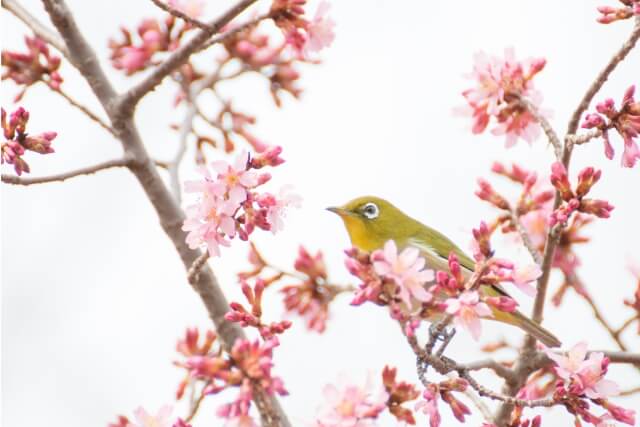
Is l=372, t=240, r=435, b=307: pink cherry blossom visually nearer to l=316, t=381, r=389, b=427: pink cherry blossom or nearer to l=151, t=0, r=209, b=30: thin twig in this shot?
l=316, t=381, r=389, b=427: pink cherry blossom

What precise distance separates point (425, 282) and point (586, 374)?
815 mm

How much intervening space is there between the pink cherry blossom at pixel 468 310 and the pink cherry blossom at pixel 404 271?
9 centimetres

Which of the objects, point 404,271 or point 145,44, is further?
point 145,44

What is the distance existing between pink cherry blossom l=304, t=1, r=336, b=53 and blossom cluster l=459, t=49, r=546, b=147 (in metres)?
0.77

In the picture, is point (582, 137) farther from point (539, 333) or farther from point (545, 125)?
point (539, 333)

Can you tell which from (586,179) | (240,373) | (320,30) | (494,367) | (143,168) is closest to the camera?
(240,373)

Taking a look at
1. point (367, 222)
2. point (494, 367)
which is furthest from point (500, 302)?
point (367, 222)

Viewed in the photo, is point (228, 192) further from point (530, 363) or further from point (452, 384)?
point (530, 363)

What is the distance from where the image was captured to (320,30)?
202 inches

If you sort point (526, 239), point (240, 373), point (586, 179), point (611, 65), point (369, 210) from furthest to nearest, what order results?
point (369, 210) < point (526, 239) < point (611, 65) < point (586, 179) < point (240, 373)

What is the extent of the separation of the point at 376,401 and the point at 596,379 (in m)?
0.91

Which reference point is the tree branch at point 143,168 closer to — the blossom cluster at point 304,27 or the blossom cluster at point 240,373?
the blossom cluster at point 304,27

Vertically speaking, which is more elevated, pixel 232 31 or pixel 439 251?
pixel 232 31

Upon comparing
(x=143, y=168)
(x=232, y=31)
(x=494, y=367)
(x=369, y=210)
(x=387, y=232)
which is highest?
(x=232, y=31)
